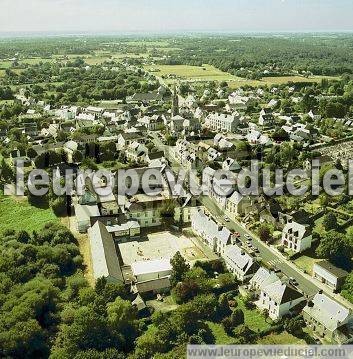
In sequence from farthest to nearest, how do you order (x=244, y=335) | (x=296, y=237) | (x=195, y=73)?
(x=195, y=73) < (x=296, y=237) < (x=244, y=335)

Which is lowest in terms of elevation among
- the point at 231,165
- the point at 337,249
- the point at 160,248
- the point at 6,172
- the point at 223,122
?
the point at 160,248

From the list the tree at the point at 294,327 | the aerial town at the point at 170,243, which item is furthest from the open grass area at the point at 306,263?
the tree at the point at 294,327

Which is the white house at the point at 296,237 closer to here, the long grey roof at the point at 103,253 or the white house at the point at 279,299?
the white house at the point at 279,299

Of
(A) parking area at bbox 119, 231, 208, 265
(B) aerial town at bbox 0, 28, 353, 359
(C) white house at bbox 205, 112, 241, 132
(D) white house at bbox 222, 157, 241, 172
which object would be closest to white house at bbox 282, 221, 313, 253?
(B) aerial town at bbox 0, 28, 353, 359

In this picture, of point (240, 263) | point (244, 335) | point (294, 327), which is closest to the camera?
point (244, 335)

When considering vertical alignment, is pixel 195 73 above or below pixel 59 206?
above

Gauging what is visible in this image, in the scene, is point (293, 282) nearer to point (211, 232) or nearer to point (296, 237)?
point (296, 237)

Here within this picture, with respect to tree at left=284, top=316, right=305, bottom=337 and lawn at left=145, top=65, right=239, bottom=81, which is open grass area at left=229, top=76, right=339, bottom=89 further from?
tree at left=284, top=316, right=305, bottom=337

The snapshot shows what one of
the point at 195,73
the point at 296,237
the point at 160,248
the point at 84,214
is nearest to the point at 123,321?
the point at 160,248
